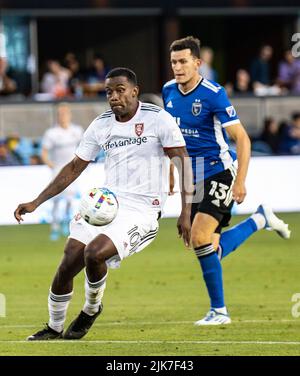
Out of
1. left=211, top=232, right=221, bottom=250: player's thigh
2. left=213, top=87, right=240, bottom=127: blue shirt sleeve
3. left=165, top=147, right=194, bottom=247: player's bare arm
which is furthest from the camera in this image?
left=211, top=232, right=221, bottom=250: player's thigh

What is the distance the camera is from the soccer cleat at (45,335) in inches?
379

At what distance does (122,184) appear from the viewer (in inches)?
381

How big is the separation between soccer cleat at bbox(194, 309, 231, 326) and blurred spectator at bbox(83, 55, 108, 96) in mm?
15990

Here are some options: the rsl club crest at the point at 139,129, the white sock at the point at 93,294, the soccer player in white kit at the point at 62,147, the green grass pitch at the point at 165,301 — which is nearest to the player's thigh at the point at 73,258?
the white sock at the point at 93,294

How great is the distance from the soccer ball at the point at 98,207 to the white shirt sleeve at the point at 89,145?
44 cm

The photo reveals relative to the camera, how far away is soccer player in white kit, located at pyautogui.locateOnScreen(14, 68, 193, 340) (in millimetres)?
9422

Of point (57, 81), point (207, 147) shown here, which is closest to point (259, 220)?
point (207, 147)

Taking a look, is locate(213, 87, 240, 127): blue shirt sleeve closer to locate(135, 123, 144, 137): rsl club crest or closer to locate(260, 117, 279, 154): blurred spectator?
locate(135, 123, 144, 137): rsl club crest

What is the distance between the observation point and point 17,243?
60.0 ft

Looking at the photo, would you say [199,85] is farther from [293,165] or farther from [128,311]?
[293,165]

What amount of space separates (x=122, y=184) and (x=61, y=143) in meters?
10.5

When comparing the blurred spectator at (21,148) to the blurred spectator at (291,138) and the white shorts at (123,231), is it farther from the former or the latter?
the white shorts at (123,231)

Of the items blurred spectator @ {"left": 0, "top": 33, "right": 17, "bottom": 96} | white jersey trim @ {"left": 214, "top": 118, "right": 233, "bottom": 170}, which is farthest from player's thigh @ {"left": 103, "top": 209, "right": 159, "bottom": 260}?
blurred spectator @ {"left": 0, "top": 33, "right": 17, "bottom": 96}

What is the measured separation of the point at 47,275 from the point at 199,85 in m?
4.41
